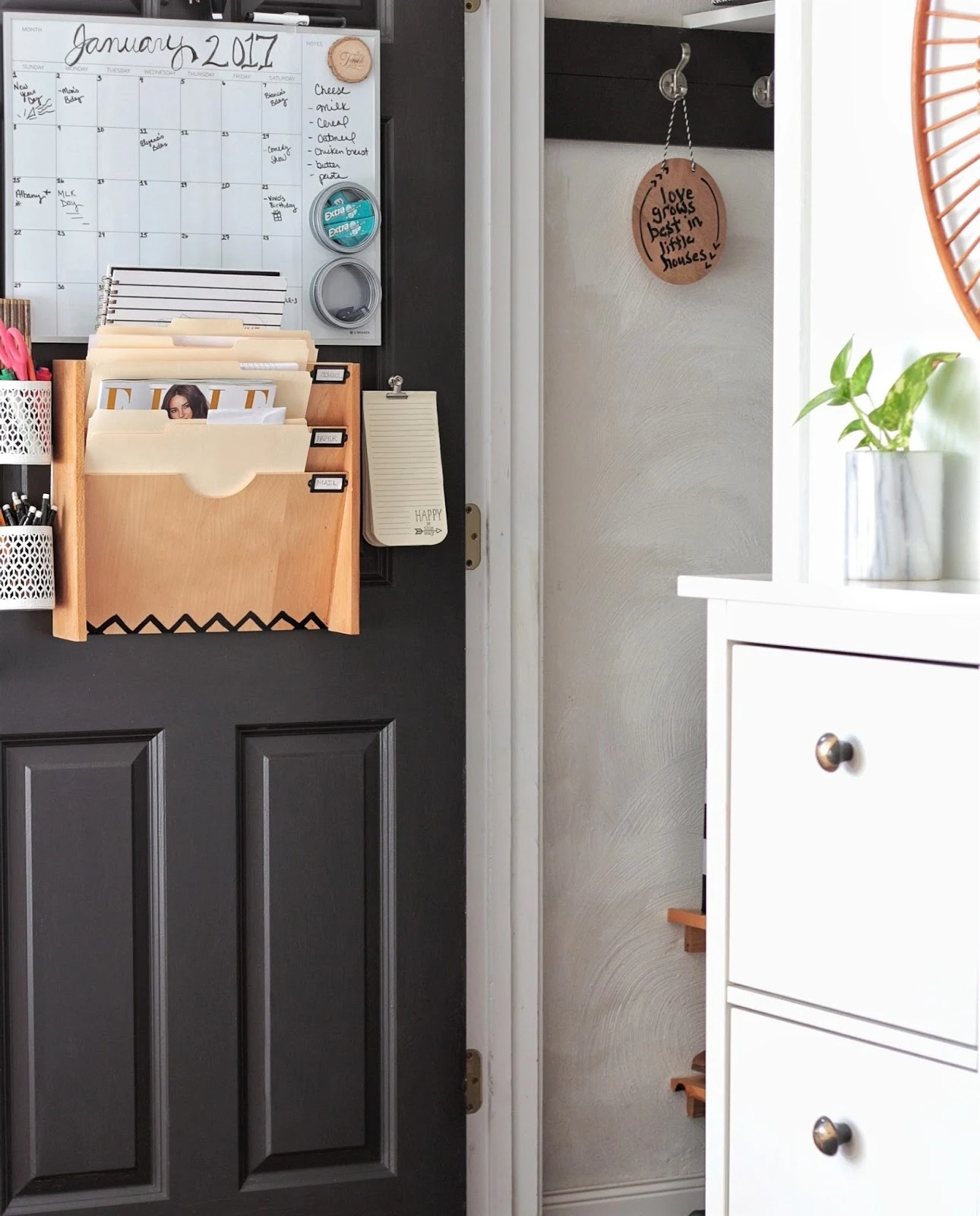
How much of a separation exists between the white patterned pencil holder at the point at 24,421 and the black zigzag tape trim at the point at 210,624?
23 cm

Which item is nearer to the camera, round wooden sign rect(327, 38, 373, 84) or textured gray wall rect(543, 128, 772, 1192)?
round wooden sign rect(327, 38, 373, 84)

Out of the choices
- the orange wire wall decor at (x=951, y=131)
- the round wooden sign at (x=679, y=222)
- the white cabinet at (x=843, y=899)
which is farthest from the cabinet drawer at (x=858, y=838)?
the round wooden sign at (x=679, y=222)

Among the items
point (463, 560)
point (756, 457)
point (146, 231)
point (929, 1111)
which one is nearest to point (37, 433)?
point (146, 231)

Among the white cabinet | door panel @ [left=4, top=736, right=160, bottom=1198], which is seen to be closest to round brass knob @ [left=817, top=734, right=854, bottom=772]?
the white cabinet

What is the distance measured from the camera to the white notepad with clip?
1.80m

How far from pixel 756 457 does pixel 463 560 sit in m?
0.50

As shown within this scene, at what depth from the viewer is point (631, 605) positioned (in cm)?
201

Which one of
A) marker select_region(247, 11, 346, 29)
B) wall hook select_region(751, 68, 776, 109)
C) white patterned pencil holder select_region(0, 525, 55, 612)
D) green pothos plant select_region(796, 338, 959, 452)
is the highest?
marker select_region(247, 11, 346, 29)

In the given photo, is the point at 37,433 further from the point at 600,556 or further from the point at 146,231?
the point at 600,556

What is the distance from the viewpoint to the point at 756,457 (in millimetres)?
2055

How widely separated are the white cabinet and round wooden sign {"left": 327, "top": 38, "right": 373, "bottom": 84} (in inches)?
36.9

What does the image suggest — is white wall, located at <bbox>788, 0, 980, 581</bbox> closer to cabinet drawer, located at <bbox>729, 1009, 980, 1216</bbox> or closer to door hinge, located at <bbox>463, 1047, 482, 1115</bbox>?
cabinet drawer, located at <bbox>729, 1009, 980, 1216</bbox>

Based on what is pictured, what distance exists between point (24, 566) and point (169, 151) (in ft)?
1.90

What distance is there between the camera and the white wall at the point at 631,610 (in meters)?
1.97
